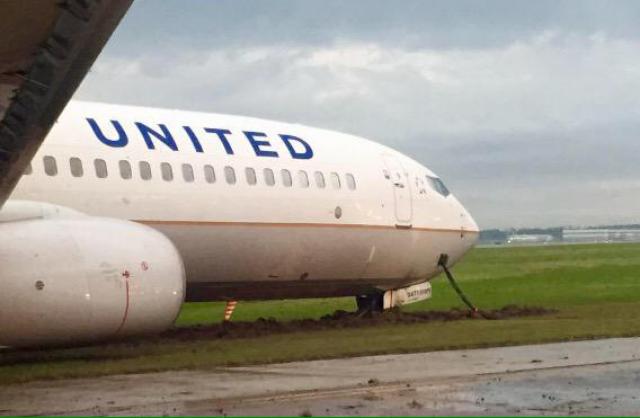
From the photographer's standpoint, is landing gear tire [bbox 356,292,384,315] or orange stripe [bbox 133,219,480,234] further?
landing gear tire [bbox 356,292,384,315]

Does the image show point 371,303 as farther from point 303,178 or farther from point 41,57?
point 41,57

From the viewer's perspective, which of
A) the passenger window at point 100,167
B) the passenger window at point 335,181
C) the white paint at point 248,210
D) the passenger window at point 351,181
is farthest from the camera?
the passenger window at point 351,181

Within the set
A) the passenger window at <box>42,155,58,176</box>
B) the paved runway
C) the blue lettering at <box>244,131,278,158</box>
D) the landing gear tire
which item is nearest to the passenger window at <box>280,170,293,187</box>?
the blue lettering at <box>244,131,278,158</box>

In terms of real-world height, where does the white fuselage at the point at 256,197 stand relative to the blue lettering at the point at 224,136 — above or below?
below

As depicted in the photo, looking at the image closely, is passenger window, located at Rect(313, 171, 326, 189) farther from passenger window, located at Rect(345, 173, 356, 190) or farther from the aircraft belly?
the aircraft belly

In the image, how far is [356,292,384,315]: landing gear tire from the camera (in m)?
22.8

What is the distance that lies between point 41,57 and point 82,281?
5662 mm

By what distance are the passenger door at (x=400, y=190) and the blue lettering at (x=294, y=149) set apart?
2118mm

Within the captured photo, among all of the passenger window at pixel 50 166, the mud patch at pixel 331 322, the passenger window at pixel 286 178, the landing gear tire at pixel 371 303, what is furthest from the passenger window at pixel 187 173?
the landing gear tire at pixel 371 303

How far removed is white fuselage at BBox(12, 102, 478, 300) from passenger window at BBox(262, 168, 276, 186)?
3 centimetres

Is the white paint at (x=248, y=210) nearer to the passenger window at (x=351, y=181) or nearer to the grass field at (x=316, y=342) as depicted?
the passenger window at (x=351, y=181)

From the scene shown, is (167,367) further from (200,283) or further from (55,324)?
(200,283)

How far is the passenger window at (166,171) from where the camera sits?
17.5 meters

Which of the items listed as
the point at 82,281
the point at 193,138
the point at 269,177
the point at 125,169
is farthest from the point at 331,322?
the point at 82,281
